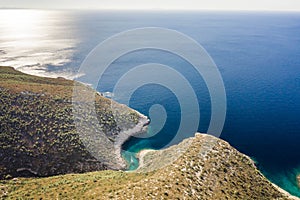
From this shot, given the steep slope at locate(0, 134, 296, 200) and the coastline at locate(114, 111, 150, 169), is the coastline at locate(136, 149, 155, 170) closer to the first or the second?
the coastline at locate(114, 111, 150, 169)

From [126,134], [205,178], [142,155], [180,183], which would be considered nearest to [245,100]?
[126,134]

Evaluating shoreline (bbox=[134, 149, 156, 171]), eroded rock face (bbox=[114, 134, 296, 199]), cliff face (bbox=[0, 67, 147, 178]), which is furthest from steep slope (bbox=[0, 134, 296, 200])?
cliff face (bbox=[0, 67, 147, 178])

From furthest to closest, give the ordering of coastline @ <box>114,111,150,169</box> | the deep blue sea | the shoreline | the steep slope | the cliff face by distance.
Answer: the deep blue sea
coastline @ <box>114,111,150,169</box>
the shoreline
the cliff face
the steep slope

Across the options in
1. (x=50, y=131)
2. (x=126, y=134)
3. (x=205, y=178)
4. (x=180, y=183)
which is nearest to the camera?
(x=180, y=183)

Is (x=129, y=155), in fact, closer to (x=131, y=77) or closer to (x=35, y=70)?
(x=131, y=77)

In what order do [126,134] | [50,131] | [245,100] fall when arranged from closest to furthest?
[50,131], [126,134], [245,100]

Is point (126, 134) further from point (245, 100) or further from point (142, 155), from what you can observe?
point (245, 100)
